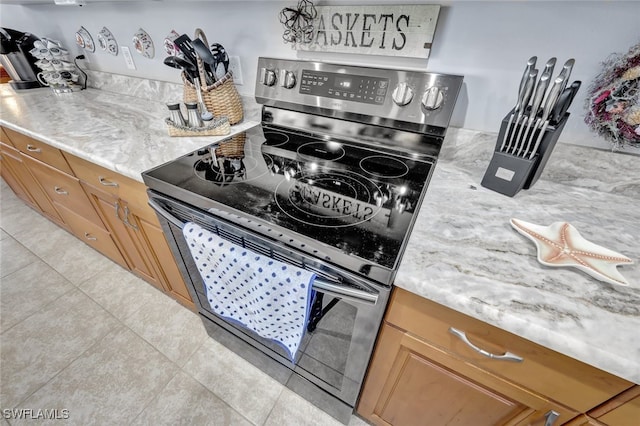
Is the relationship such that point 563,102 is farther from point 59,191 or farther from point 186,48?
point 59,191

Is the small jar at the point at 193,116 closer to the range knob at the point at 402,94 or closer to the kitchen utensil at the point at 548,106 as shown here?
the range knob at the point at 402,94

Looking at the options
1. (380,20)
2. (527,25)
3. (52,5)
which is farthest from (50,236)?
(527,25)

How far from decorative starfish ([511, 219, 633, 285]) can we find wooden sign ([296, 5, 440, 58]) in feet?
2.09

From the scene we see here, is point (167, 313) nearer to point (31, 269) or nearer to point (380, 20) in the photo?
point (31, 269)

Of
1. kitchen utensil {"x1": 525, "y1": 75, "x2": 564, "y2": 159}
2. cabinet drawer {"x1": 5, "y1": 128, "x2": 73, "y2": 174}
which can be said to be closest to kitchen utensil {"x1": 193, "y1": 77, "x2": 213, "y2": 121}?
cabinet drawer {"x1": 5, "y1": 128, "x2": 73, "y2": 174}

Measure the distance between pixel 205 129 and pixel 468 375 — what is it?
1.15 meters

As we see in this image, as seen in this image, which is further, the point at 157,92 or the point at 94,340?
the point at 157,92

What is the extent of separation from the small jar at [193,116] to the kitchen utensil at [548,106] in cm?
109

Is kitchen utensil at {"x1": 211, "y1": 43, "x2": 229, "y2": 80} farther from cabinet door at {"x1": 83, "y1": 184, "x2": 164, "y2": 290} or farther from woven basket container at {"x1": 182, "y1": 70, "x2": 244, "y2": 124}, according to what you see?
cabinet door at {"x1": 83, "y1": 184, "x2": 164, "y2": 290}

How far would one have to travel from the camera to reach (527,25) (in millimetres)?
725

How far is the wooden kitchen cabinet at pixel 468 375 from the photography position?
1.53 feet

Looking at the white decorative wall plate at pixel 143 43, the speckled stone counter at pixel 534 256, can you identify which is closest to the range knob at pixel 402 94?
the speckled stone counter at pixel 534 256

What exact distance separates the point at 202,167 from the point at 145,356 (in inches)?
40.8

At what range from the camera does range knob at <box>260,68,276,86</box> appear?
1.04 m
